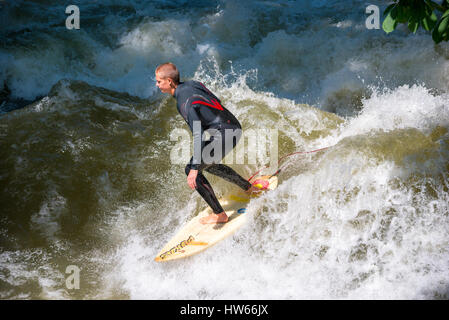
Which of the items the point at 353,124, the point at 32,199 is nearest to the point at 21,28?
the point at 32,199

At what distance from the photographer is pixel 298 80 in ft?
21.3

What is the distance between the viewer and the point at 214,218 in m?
3.98

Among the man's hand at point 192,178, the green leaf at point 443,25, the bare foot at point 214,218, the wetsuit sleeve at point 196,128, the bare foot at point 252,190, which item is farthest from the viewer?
the bare foot at point 252,190

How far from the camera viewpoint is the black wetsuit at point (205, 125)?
3.30 metres

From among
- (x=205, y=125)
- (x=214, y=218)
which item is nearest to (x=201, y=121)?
(x=205, y=125)

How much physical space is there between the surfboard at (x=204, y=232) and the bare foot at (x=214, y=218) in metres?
0.04

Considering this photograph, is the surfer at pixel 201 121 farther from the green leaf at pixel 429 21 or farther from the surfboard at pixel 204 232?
the green leaf at pixel 429 21

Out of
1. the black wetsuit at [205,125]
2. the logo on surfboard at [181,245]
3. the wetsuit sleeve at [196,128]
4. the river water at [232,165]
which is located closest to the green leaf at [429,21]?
the river water at [232,165]

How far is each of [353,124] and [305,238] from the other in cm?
199

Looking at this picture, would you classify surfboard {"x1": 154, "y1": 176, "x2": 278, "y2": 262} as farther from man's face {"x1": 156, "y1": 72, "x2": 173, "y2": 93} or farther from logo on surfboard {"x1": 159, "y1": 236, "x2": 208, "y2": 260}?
man's face {"x1": 156, "y1": 72, "x2": 173, "y2": 93}

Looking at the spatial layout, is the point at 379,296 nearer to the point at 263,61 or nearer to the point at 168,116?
the point at 168,116

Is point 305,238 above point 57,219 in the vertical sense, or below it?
above

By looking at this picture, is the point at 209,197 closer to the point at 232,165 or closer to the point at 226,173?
the point at 226,173

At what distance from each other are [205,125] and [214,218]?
3.37 ft
